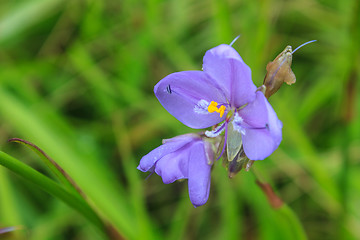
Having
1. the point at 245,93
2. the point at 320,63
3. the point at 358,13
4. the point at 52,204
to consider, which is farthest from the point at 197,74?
the point at 320,63

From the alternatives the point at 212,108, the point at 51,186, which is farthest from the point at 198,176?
the point at 51,186

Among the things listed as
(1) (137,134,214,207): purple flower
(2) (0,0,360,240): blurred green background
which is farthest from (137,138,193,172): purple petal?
(2) (0,0,360,240): blurred green background

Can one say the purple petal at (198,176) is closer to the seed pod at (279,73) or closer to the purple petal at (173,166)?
the purple petal at (173,166)

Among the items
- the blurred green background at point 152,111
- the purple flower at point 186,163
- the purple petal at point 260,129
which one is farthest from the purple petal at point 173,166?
the blurred green background at point 152,111

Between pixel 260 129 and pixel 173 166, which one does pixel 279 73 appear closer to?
pixel 260 129

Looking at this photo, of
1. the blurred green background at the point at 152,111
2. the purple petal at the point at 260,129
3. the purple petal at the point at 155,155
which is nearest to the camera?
the purple petal at the point at 260,129

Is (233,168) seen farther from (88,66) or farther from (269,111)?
(88,66)

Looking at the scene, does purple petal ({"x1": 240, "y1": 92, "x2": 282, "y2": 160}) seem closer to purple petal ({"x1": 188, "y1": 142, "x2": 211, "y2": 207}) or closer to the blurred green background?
purple petal ({"x1": 188, "y1": 142, "x2": 211, "y2": 207})

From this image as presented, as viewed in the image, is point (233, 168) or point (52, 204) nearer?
point (233, 168)
